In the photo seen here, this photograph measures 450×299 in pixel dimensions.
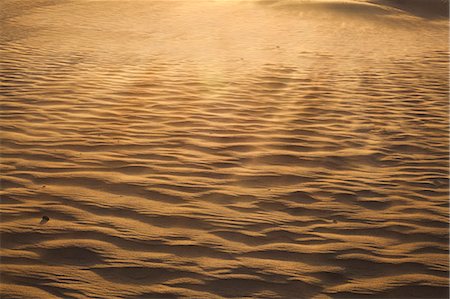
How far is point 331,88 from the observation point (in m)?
7.32

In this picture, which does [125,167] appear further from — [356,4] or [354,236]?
[356,4]

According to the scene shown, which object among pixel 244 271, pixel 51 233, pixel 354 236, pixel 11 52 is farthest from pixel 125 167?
pixel 11 52

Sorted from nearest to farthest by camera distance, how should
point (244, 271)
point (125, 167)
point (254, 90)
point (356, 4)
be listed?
point (244, 271) < point (125, 167) < point (254, 90) < point (356, 4)

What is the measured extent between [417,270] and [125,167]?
258 centimetres

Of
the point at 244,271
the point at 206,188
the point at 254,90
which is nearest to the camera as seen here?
the point at 244,271

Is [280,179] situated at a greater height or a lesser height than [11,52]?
lesser

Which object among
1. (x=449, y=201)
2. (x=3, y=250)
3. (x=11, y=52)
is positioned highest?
(x=11, y=52)

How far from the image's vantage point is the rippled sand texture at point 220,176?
2971mm

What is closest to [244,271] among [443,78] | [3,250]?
[3,250]

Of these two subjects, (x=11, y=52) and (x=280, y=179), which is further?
(x=11, y=52)

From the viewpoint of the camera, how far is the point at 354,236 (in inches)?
135

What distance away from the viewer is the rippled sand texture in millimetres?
2971

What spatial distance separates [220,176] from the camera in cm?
427

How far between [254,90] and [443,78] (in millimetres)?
3649
